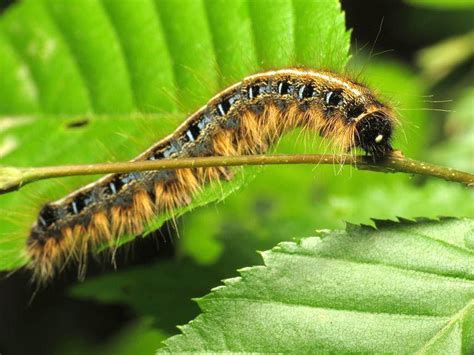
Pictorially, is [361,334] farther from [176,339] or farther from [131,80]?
[131,80]

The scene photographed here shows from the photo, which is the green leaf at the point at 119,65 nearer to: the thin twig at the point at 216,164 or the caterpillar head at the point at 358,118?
the caterpillar head at the point at 358,118

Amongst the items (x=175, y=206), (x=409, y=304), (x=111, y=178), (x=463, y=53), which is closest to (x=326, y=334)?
(x=409, y=304)

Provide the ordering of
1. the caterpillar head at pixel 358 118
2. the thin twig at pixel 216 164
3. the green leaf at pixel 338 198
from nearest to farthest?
the thin twig at pixel 216 164
the caterpillar head at pixel 358 118
the green leaf at pixel 338 198

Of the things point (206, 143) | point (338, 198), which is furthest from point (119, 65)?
point (338, 198)

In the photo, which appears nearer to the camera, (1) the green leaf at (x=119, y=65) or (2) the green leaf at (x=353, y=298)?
(2) the green leaf at (x=353, y=298)

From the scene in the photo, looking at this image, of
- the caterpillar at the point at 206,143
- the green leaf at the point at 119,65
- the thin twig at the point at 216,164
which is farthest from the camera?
the green leaf at the point at 119,65

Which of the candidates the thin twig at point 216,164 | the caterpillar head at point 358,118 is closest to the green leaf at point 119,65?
the caterpillar head at point 358,118
